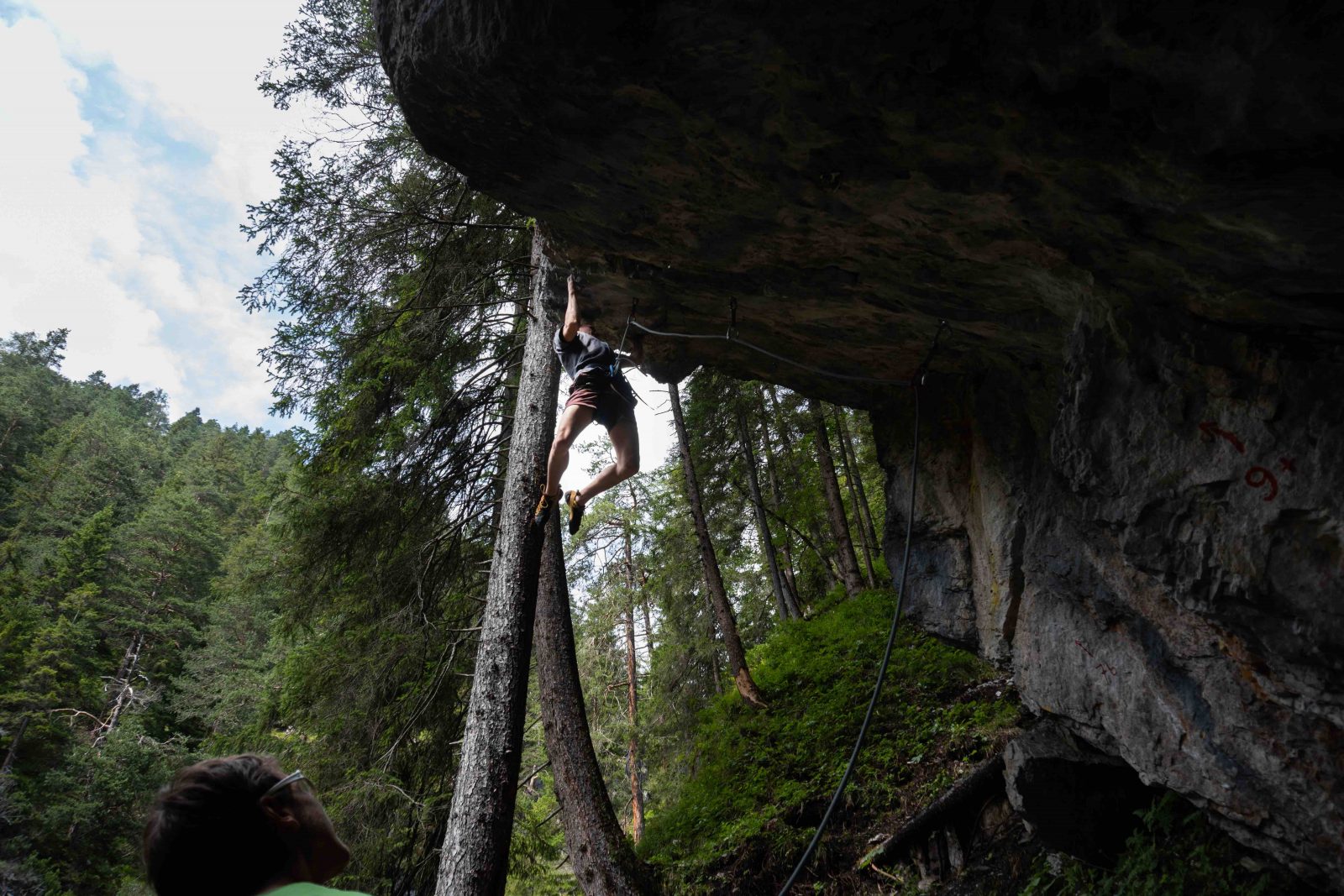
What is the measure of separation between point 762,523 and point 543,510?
7304 millimetres

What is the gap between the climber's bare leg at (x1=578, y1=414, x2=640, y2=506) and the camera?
19.3 feet

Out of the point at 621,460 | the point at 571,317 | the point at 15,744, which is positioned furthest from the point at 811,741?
the point at 15,744

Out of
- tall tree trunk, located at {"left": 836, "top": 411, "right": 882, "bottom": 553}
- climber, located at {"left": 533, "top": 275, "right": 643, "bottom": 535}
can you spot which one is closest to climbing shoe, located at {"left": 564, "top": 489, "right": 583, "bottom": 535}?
climber, located at {"left": 533, "top": 275, "right": 643, "bottom": 535}

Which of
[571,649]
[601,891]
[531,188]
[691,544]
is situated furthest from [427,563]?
[691,544]

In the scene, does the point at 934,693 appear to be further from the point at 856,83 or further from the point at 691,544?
the point at 691,544

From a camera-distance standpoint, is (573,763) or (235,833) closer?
(235,833)

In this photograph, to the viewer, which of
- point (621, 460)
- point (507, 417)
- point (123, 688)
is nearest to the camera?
point (621, 460)

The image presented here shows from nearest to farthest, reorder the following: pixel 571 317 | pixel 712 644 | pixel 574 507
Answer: pixel 571 317
pixel 574 507
pixel 712 644

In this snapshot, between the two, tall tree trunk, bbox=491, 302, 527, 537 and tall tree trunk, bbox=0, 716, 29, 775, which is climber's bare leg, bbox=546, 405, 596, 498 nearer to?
tall tree trunk, bbox=491, 302, 527, 537

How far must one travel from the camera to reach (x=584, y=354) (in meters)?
5.77

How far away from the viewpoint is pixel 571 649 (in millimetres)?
6621

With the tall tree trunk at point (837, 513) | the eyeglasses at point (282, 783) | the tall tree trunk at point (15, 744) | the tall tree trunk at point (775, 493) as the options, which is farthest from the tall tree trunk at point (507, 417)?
the tall tree trunk at point (15, 744)

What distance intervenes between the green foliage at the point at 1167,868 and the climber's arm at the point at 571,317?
5.00m

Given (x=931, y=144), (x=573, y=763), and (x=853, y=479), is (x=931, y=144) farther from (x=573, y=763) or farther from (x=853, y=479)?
(x=853, y=479)
